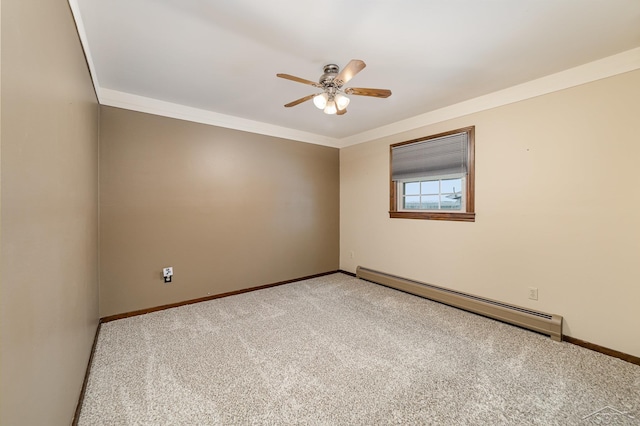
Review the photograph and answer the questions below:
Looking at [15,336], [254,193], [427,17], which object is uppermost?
[427,17]

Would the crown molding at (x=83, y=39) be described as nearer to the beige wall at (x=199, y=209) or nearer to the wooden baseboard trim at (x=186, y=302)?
the beige wall at (x=199, y=209)

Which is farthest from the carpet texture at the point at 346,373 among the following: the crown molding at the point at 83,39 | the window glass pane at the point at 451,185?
the crown molding at the point at 83,39

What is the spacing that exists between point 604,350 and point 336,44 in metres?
3.33

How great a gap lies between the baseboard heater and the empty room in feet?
0.08

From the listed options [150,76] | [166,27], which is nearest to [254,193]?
[150,76]

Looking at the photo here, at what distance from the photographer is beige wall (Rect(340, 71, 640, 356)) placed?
2145 millimetres

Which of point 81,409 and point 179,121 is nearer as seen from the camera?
point 81,409

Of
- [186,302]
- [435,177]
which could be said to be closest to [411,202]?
[435,177]

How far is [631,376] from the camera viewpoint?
1.90 metres

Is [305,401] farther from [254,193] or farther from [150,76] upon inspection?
[150,76]

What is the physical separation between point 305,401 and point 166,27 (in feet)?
8.72

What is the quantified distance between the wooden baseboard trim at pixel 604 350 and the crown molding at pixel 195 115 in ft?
12.9

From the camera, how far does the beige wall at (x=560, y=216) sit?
84.4 inches

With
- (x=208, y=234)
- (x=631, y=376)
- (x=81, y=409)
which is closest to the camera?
(x=81, y=409)
